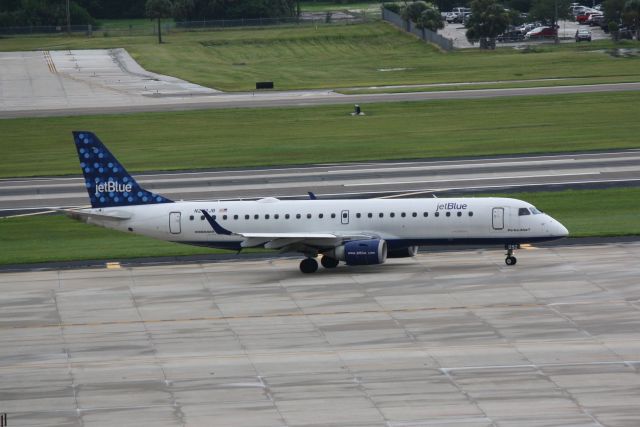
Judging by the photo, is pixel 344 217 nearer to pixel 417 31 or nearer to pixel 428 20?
pixel 428 20

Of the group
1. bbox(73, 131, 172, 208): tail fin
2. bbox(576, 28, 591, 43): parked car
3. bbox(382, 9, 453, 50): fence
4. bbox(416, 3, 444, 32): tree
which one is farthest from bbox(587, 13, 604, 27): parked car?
bbox(73, 131, 172, 208): tail fin

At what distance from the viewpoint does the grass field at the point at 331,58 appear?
126500mm

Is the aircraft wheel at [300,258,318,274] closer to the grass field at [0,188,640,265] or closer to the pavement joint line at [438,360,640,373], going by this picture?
the grass field at [0,188,640,265]

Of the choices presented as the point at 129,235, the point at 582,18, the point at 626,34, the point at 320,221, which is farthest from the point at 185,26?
the point at 320,221

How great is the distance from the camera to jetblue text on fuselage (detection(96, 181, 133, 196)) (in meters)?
52.5

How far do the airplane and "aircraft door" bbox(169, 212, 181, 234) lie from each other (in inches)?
1.7

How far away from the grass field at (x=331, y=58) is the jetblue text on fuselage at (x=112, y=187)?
6936cm

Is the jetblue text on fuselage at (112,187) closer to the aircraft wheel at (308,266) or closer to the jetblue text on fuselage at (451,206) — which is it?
the aircraft wheel at (308,266)

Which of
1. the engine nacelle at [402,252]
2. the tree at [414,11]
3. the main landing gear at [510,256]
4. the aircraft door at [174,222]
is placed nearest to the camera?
the main landing gear at [510,256]

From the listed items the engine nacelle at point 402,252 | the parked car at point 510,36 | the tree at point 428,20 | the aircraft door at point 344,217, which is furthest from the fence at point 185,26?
the aircraft door at point 344,217

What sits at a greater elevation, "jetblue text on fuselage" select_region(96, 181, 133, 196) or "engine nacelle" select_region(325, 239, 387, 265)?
"jetblue text on fuselage" select_region(96, 181, 133, 196)

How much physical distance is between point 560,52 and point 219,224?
96286 mm

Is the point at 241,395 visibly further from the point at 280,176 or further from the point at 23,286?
the point at 280,176

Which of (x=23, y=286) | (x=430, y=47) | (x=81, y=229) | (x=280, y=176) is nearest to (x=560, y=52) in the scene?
(x=430, y=47)
